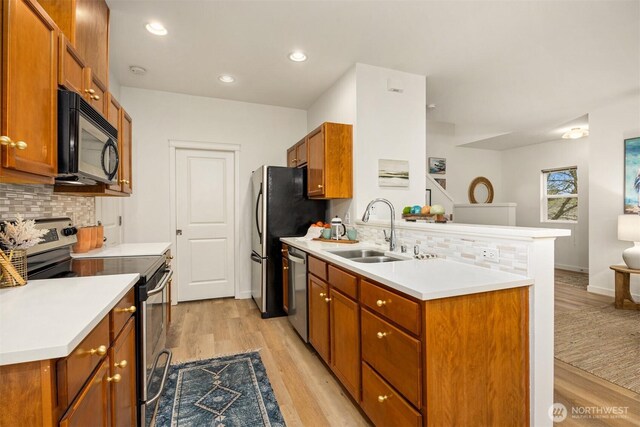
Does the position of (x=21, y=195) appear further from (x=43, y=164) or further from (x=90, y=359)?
(x=90, y=359)

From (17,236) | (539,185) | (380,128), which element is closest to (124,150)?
(17,236)

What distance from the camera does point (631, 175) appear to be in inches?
Answer: 156

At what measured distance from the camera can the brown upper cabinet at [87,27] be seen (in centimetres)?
162

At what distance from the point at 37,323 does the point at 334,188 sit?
2.44 meters

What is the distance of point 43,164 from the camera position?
124 cm

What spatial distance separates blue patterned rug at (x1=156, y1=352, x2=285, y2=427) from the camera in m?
1.75

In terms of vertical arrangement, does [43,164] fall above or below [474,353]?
above

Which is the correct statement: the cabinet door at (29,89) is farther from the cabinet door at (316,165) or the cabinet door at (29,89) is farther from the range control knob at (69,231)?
the cabinet door at (316,165)

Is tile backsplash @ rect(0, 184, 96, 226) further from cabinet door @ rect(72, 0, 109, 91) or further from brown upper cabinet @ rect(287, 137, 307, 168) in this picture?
brown upper cabinet @ rect(287, 137, 307, 168)

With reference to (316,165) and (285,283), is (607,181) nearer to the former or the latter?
(316,165)

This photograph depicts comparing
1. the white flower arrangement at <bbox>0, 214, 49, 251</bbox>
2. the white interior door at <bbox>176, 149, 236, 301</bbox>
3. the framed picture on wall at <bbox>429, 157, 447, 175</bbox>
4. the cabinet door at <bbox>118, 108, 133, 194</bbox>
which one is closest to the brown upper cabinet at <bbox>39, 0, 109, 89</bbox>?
the cabinet door at <bbox>118, 108, 133, 194</bbox>

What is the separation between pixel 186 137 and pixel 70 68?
2410mm

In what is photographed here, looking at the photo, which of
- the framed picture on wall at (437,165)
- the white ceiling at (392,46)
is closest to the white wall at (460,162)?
the framed picture on wall at (437,165)

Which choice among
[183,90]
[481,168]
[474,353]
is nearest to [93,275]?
[474,353]
